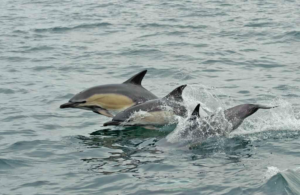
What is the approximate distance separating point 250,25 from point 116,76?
8.34 meters

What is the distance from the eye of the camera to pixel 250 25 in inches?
920

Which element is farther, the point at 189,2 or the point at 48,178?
the point at 189,2

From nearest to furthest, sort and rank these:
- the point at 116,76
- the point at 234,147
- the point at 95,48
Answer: the point at 234,147 → the point at 116,76 → the point at 95,48

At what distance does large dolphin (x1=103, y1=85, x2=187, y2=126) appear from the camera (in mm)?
11680

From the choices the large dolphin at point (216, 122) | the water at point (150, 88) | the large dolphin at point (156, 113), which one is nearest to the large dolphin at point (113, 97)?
the water at point (150, 88)

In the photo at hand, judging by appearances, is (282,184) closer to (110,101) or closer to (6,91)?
(110,101)

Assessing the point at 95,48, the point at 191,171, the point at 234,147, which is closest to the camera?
the point at 191,171

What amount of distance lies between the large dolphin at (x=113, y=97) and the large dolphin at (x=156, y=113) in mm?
577

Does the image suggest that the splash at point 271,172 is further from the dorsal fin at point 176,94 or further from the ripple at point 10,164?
the ripple at point 10,164

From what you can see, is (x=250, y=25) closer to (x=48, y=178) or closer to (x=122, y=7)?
(x=122, y=7)

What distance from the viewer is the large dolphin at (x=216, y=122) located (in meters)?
10.5

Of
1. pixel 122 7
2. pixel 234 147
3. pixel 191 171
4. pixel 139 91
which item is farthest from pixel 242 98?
pixel 122 7

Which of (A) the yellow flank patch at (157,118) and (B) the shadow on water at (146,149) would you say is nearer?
(B) the shadow on water at (146,149)

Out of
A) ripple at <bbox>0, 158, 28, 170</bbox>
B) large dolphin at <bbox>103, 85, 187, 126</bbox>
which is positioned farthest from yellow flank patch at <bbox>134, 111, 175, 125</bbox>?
ripple at <bbox>0, 158, 28, 170</bbox>
